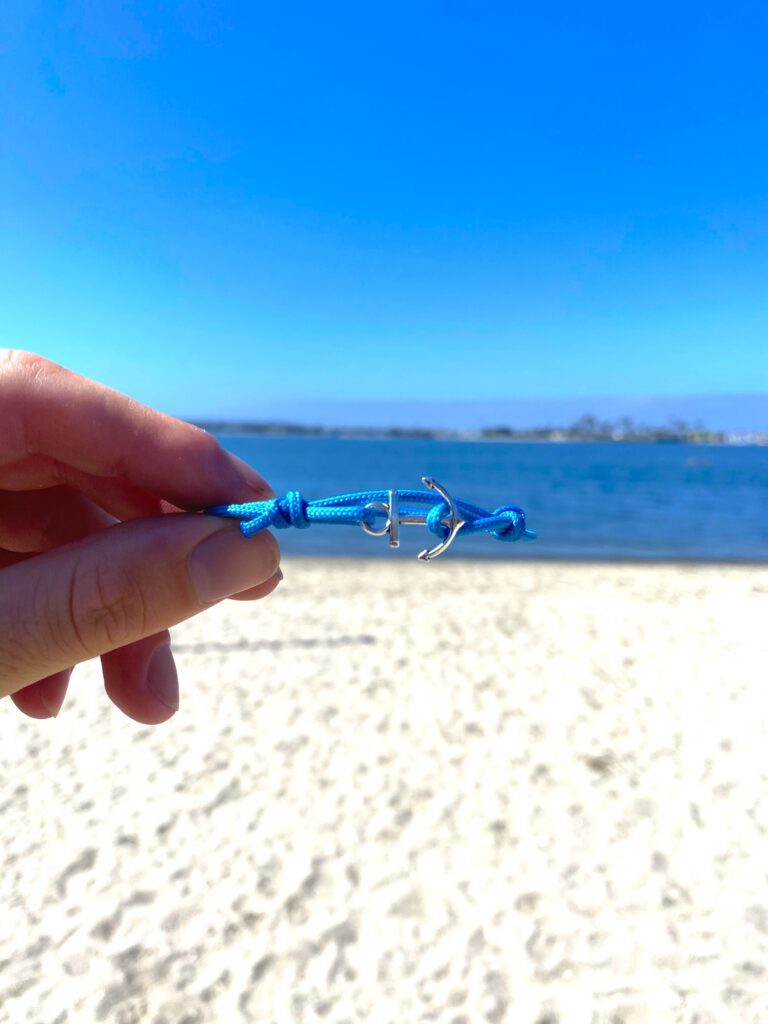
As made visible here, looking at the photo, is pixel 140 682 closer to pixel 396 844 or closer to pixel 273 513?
pixel 273 513

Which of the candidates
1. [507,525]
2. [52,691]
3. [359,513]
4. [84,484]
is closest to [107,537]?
[84,484]

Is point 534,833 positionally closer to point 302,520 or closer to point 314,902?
point 314,902

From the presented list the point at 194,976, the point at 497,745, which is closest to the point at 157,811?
the point at 194,976

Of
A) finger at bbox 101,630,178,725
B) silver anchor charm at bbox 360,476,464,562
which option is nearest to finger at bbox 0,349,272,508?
silver anchor charm at bbox 360,476,464,562

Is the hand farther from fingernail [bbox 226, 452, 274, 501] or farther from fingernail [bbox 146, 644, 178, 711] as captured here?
fingernail [bbox 146, 644, 178, 711]

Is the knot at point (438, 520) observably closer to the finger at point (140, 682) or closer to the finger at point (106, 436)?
the finger at point (106, 436)
